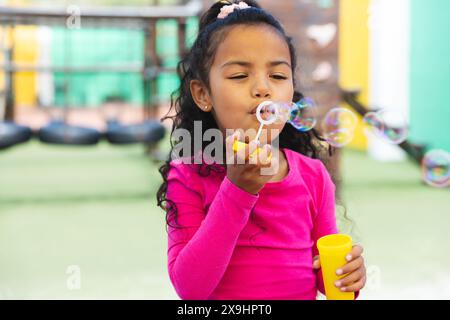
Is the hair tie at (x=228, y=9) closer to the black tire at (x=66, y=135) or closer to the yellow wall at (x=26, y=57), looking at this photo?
the black tire at (x=66, y=135)

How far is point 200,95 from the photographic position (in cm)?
93

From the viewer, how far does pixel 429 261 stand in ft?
6.88

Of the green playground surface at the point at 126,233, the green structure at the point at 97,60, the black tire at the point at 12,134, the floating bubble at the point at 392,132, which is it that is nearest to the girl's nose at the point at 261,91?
the floating bubble at the point at 392,132

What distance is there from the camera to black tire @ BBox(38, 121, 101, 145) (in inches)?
132

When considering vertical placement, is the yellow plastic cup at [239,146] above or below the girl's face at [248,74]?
below

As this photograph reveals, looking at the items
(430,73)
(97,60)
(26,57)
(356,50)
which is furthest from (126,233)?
(26,57)

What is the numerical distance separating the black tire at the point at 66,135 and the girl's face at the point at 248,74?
2.62m

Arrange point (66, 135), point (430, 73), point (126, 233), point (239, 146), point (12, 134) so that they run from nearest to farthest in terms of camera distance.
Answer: point (239, 146), point (126, 233), point (12, 134), point (66, 135), point (430, 73)

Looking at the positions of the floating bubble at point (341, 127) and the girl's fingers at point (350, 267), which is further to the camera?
the floating bubble at point (341, 127)

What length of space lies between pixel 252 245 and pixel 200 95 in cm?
25

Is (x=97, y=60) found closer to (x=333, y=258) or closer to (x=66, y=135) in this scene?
(x=66, y=135)

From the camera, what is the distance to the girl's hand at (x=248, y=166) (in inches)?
29.0

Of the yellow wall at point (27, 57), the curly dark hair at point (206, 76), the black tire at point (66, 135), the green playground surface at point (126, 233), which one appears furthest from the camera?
the yellow wall at point (27, 57)
